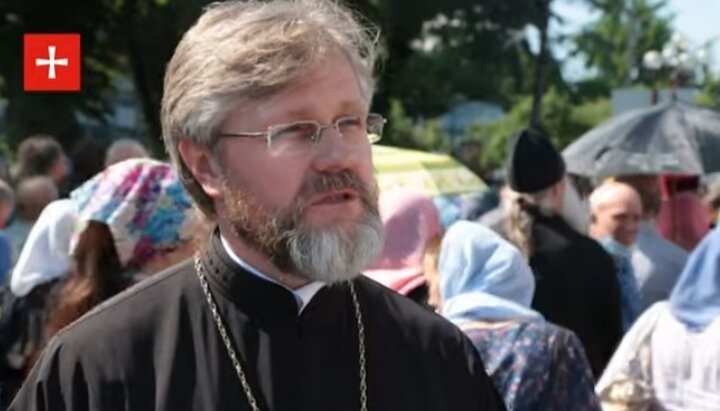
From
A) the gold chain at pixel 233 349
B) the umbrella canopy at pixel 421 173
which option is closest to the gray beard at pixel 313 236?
the gold chain at pixel 233 349

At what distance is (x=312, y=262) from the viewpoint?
2260 millimetres

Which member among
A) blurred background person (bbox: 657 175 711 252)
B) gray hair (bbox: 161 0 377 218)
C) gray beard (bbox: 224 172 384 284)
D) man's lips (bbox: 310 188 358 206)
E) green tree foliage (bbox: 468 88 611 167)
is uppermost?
gray hair (bbox: 161 0 377 218)

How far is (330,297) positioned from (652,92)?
1718 cm

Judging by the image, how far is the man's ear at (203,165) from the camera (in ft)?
7.84

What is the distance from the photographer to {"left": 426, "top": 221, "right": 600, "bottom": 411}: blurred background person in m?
3.62

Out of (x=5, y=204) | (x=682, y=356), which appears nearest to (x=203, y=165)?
(x=682, y=356)

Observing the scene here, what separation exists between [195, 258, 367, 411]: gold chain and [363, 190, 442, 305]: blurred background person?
7.56 ft

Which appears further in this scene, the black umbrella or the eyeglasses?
the black umbrella

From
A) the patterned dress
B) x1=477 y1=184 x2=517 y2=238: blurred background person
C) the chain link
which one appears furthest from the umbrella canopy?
the chain link

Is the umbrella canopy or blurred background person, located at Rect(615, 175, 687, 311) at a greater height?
the umbrella canopy

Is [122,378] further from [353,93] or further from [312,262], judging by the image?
[353,93]

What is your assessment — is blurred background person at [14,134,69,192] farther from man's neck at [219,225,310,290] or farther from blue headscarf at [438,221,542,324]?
man's neck at [219,225,310,290]

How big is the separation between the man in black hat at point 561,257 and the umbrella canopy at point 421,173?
2.68 feet

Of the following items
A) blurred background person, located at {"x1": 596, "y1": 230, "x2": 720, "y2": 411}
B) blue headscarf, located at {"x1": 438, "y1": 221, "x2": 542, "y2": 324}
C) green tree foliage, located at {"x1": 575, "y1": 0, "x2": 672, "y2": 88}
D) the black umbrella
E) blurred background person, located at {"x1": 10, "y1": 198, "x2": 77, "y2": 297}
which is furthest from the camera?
green tree foliage, located at {"x1": 575, "y1": 0, "x2": 672, "y2": 88}
